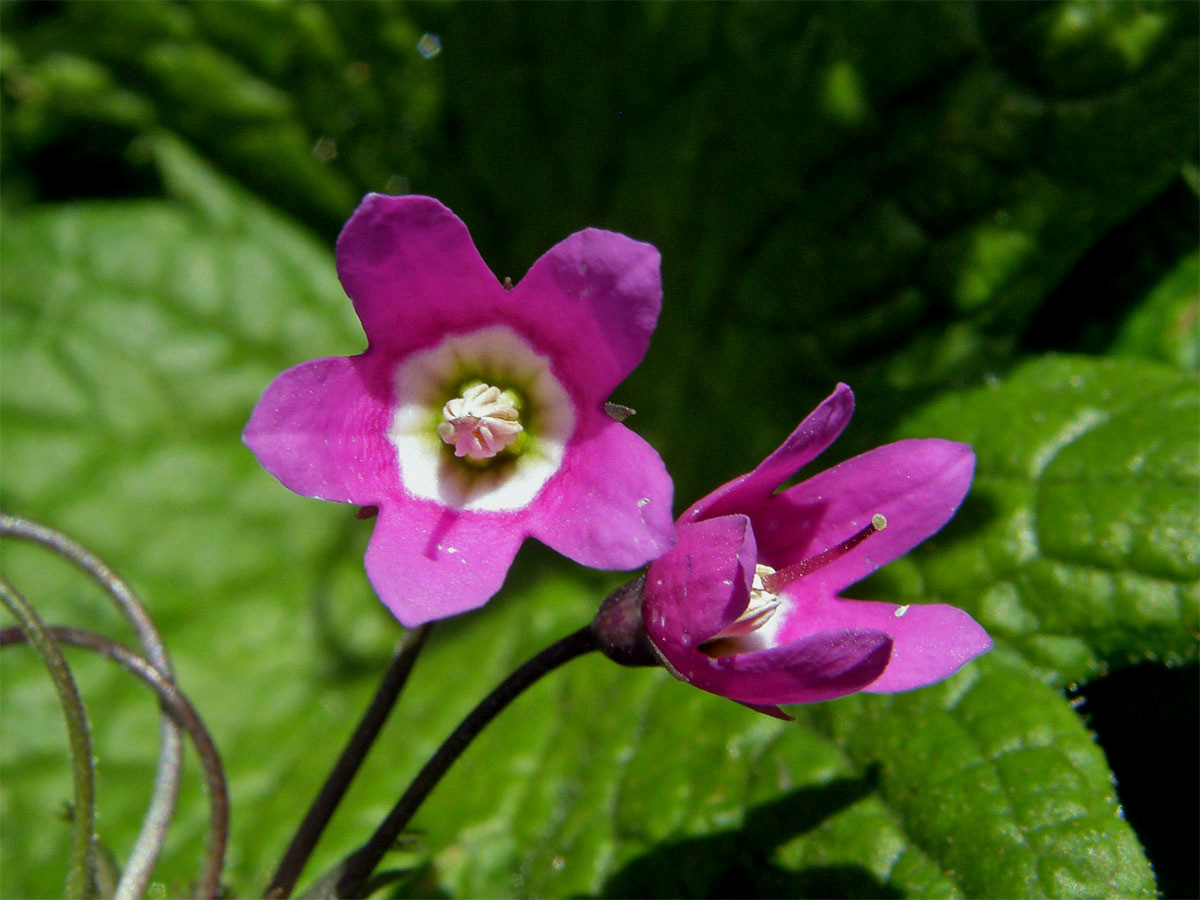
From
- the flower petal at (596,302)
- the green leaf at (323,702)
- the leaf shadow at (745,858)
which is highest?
the flower petal at (596,302)

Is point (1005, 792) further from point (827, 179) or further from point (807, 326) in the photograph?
point (827, 179)

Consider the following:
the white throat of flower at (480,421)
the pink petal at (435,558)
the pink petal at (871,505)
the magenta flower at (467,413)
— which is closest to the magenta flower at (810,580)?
the pink petal at (871,505)

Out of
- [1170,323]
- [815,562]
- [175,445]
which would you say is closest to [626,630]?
[815,562]

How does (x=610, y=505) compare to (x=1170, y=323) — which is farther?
(x=1170, y=323)

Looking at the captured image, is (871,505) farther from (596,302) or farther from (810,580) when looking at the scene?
(596,302)

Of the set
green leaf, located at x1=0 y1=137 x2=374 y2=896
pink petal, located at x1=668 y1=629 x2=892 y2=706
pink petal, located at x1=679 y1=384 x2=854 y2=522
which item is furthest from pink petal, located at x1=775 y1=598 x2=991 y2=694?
green leaf, located at x1=0 y1=137 x2=374 y2=896

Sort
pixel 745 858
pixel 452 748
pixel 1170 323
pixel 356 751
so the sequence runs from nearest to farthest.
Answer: pixel 452 748
pixel 356 751
pixel 745 858
pixel 1170 323

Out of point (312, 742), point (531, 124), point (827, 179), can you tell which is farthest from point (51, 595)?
point (827, 179)

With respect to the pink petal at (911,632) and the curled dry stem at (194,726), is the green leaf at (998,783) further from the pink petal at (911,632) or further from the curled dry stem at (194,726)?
the curled dry stem at (194,726)
